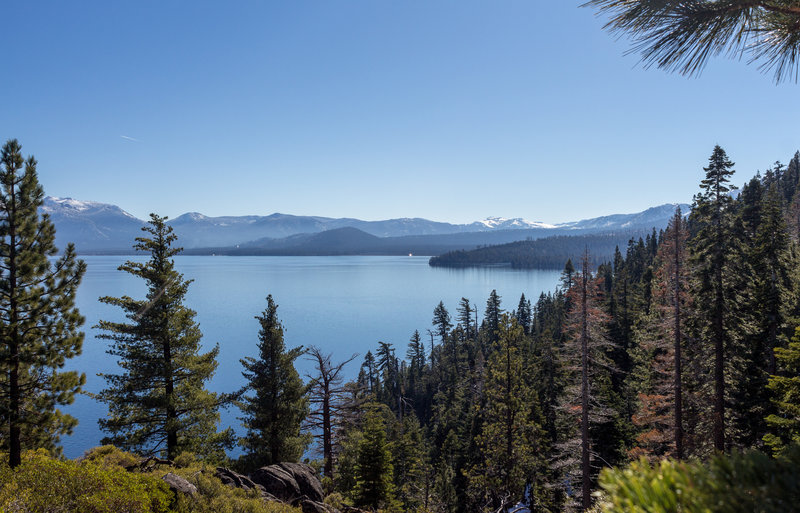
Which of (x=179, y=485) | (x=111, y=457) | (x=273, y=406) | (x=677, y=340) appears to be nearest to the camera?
(x=179, y=485)

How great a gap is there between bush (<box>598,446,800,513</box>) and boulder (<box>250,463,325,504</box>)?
1177cm

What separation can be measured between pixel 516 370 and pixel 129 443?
1576cm

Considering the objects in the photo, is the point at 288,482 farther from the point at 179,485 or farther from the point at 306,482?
the point at 179,485

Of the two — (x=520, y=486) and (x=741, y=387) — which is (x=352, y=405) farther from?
(x=741, y=387)

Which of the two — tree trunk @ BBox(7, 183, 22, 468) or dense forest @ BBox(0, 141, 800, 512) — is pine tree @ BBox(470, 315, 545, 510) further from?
tree trunk @ BBox(7, 183, 22, 468)

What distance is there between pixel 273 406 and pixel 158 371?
4734 mm

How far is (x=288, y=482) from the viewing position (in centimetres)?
1173

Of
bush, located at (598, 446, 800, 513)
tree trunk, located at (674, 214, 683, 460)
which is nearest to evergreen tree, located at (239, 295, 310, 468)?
tree trunk, located at (674, 214, 683, 460)

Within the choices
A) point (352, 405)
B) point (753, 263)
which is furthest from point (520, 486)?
point (753, 263)

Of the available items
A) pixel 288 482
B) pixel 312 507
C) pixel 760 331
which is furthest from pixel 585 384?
pixel 288 482

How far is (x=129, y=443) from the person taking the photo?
13164 millimetres

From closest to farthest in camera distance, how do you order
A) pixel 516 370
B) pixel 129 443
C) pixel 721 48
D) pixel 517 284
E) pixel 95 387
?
1. pixel 721 48
2. pixel 129 443
3. pixel 516 370
4. pixel 95 387
5. pixel 517 284

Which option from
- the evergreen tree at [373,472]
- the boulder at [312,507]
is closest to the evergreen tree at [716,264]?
the evergreen tree at [373,472]

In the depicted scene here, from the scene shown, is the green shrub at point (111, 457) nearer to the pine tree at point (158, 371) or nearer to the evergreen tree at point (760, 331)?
the pine tree at point (158, 371)
